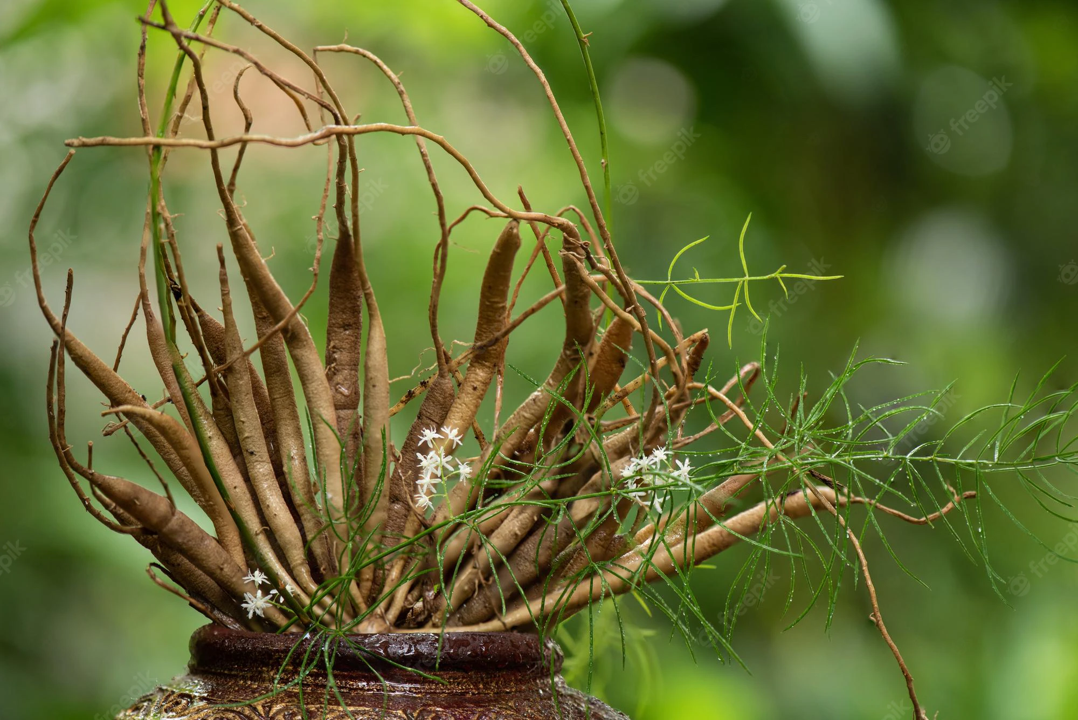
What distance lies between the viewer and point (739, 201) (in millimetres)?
1400

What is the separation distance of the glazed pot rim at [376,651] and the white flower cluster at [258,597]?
11 mm

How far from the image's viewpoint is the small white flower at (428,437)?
0.36m

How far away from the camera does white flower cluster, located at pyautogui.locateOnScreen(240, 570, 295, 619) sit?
1.10 feet
